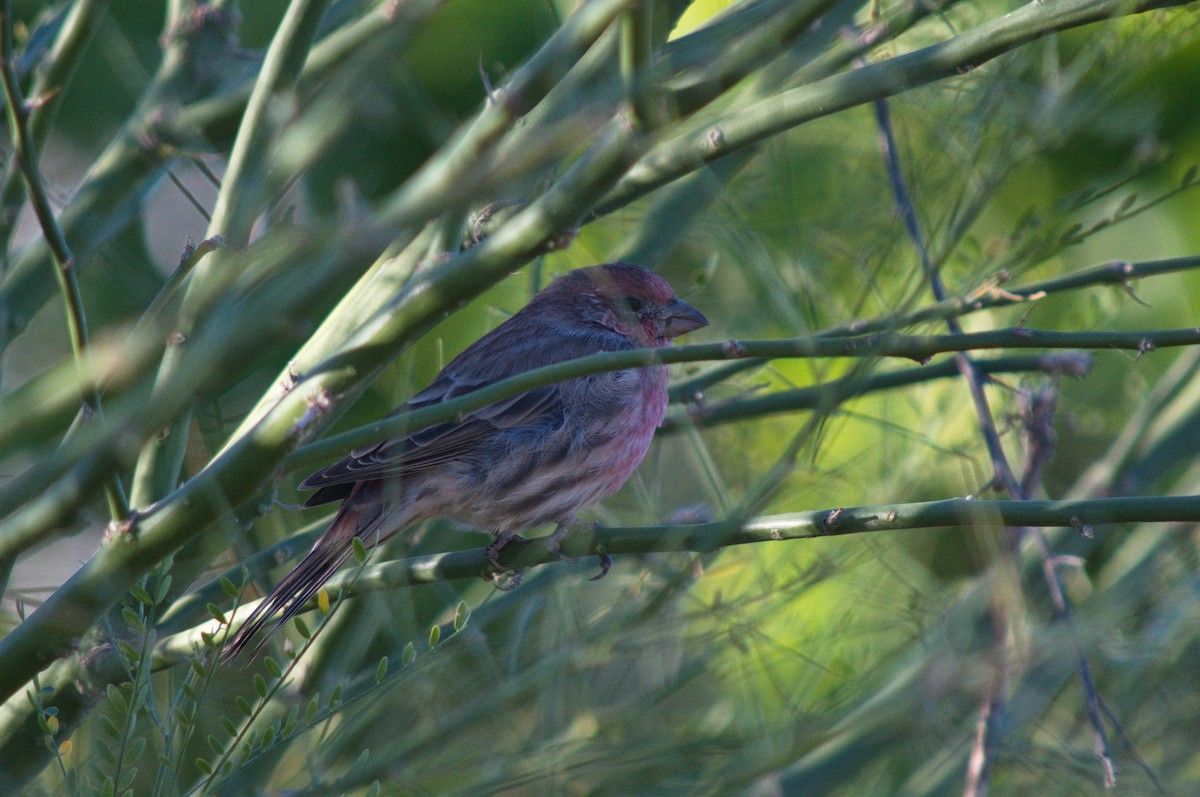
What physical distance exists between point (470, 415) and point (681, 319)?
4.08ft

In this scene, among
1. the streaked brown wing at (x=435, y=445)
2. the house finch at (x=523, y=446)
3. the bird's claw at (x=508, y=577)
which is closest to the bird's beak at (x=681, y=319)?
the house finch at (x=523, y=446)

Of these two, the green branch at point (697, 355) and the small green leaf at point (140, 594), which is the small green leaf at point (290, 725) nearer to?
the small green leaf at point (140, 594)

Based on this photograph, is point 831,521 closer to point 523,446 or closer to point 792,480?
point 792,480

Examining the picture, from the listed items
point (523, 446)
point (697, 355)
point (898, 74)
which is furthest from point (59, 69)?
point (523, 446)

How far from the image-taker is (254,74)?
12.3 feet

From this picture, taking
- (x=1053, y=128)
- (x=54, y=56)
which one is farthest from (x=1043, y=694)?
(x=54, y=56)

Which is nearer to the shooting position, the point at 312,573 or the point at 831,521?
the point at 831,521

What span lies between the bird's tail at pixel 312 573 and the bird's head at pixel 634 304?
116 centimetres

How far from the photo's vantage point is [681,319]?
4988 millimetres

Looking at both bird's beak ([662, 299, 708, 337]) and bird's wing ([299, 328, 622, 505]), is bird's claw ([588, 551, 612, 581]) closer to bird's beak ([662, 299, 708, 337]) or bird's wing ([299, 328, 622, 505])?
bird's wing ([299, 328, 622, 505])

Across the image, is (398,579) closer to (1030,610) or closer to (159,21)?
(1030,610)

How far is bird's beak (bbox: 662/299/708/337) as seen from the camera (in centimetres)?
496

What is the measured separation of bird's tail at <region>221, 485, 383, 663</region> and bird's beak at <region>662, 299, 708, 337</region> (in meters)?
1.54

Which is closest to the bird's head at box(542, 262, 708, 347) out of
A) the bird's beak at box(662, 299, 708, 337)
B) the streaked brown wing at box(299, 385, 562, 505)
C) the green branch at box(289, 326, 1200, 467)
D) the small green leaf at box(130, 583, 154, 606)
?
the bird's beak at box(662, 299, 708, 337)
